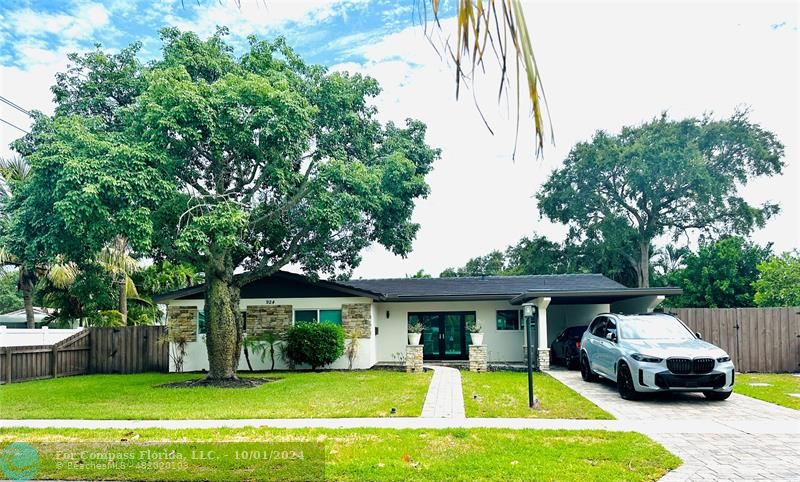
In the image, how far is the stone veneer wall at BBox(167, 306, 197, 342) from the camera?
1927cm

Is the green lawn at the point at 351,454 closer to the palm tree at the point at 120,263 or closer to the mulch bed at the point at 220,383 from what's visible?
the mulch bed at the point at 220,383

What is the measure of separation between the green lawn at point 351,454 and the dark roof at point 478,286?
12.0 m

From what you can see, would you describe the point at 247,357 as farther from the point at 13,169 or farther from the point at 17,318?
the point at 17,318

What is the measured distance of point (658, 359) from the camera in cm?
1051

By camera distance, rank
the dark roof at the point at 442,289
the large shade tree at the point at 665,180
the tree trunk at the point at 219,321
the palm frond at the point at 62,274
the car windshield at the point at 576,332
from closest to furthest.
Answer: the tree trunk at the point at 219,321 < the dark roof at the point at 442,289 < the car windshield at the point at 576,332 < the palm frond at the point at 62,274 < the large shade tree at the point at 665,180

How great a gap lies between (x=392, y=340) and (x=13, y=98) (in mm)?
13478

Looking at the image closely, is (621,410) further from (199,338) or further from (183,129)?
(199,338)

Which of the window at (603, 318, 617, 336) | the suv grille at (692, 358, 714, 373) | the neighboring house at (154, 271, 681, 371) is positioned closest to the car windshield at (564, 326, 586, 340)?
the neighboring house at (154, 271, 681, 371)

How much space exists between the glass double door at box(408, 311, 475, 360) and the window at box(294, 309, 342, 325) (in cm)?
308

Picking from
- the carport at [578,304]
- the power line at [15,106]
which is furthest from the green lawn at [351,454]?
the power line at [15,106]

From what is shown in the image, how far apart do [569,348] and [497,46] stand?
17.3 metres

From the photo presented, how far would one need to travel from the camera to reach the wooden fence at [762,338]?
53.9 feet

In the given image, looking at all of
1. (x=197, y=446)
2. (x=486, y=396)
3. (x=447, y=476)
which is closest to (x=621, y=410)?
(x=486, y=396)

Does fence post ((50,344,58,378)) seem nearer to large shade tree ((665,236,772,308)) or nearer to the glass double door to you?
the glass double door
